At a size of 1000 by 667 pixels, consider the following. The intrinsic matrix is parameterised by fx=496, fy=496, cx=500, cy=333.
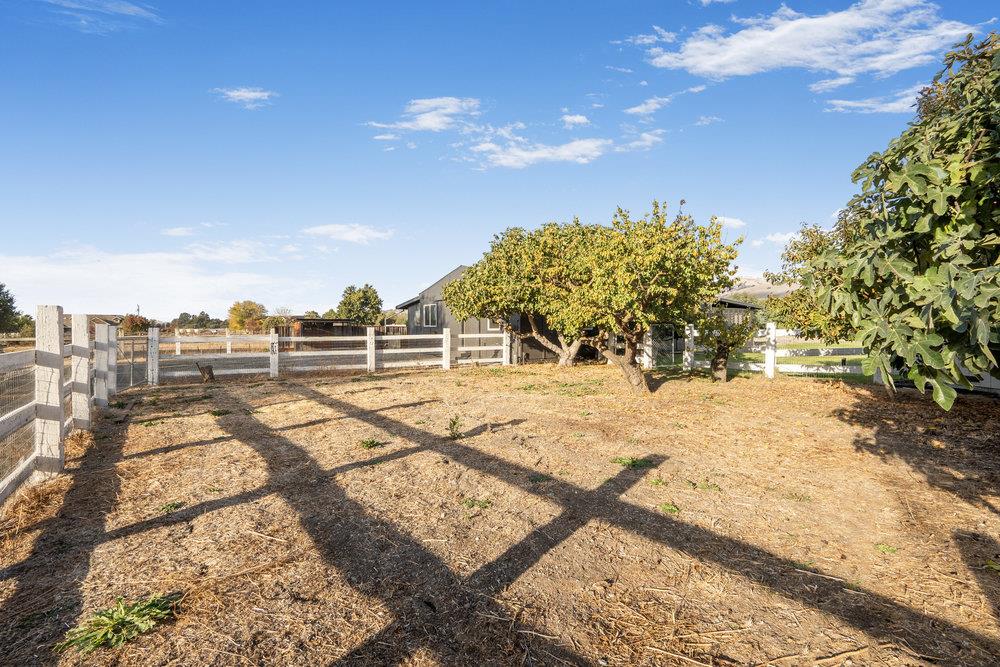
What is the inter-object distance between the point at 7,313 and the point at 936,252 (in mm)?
55917

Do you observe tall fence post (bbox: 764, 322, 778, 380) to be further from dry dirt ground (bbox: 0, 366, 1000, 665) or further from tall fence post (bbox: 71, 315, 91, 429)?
tall fence post (bbox: 71, 315, 91, 429)

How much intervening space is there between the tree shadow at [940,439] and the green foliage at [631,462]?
3.10 metres

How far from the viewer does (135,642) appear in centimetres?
266

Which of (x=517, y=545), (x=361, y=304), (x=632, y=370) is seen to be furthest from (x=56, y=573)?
(x=361, y=304)

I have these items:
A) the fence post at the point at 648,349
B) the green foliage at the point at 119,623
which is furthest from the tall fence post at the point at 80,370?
the fence post at the point at 648,349

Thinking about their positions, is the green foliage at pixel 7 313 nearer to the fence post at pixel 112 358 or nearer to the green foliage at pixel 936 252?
the fence post at pixel 112 358

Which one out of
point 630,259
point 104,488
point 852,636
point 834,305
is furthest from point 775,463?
point 104,488

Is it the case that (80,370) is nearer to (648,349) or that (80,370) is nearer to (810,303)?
(810,303)

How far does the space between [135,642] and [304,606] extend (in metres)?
0.85

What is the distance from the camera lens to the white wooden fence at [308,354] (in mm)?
14078

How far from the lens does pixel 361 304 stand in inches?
2096

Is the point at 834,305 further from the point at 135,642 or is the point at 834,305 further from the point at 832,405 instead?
the point at 832,405

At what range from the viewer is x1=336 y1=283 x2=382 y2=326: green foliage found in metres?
52.2

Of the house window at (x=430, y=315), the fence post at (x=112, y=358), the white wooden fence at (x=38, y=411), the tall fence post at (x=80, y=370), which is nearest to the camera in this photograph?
the white wooden fence at (x=38, y=411)
